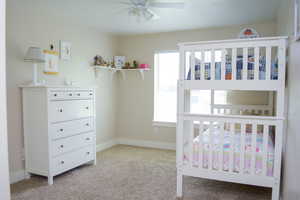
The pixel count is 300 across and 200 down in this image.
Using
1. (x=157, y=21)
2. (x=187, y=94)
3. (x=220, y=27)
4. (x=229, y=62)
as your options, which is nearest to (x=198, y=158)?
(x=187, y=94)

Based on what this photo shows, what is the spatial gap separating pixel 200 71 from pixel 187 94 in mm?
512

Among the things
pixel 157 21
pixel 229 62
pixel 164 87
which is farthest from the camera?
pixel 164 87

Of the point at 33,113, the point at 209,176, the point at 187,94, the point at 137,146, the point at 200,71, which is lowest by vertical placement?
the point at 137,146

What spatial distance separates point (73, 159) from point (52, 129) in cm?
57

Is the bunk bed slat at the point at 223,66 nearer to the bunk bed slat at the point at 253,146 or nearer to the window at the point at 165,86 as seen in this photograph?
the bunk bed slat at the point at 253,146

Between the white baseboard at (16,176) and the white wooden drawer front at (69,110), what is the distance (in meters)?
0.83

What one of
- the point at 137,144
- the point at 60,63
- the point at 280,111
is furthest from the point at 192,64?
the point at 137,144

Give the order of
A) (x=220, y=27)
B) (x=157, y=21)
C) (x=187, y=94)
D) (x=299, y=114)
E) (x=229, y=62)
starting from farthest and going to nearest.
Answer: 1. (x=220, y=27)
2. (x=157, y=21)
3. (x=187, y=94)
4. (x=229, y=62)
5. (x=299, y=114)

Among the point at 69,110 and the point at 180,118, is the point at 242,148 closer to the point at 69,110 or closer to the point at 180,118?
the point at 180,118

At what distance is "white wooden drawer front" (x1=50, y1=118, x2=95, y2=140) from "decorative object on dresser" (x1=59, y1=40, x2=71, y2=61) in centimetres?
107

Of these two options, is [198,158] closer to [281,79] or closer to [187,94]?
[187,94]

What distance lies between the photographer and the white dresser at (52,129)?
105 inches

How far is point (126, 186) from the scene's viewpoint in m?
2.67

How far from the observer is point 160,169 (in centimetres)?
325
